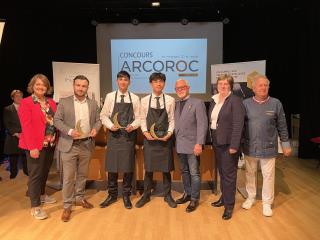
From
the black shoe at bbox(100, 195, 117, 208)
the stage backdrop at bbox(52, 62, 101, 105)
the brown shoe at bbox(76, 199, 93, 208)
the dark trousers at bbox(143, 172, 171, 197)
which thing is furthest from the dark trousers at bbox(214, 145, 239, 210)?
the stage backdrop at bbox(52, 62, 101, 105)

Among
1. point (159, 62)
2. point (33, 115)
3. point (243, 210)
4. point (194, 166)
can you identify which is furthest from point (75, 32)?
point (243, 210)

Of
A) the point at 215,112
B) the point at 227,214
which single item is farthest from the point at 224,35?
the point at 227,214

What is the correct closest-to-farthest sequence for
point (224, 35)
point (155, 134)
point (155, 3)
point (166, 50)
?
point (155, 134), point (155, 3), point (166, 50), point (224, 35)

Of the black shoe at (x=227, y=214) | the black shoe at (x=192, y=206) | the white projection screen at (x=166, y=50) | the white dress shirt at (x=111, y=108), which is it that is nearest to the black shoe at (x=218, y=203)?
the black shoe at (x=192, y=206)

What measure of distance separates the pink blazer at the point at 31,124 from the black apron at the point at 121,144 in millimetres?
782

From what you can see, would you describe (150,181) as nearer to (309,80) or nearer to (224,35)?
(309,80)

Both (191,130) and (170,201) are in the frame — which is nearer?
(191,130)

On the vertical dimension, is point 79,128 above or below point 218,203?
above

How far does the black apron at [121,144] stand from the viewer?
3734 mm

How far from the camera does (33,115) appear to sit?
337 centimetres

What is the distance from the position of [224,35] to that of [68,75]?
147 inches

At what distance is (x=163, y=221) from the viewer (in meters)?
3.44

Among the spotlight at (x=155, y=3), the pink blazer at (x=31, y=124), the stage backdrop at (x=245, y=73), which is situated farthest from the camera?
the spotlight at (x=155, y=3)

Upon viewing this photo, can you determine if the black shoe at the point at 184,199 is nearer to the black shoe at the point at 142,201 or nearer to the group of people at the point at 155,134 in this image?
the group of people at the point at 155,134
